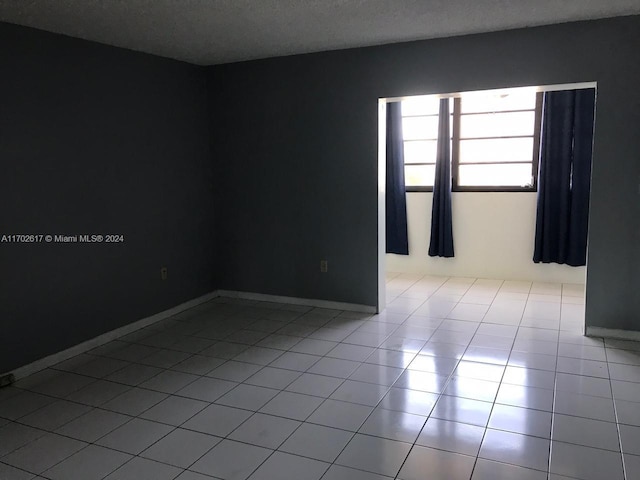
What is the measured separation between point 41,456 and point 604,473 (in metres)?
2.48

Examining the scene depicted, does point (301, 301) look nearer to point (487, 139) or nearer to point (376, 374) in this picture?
point (376, 374)

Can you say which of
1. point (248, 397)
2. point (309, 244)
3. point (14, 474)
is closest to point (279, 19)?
point (309, 244)

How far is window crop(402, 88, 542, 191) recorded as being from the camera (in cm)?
554

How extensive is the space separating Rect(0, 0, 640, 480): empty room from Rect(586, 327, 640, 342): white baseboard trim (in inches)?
0.4

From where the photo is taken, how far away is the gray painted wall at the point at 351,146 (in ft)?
12.0

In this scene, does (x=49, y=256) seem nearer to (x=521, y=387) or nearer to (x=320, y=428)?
(x=320, y=428)

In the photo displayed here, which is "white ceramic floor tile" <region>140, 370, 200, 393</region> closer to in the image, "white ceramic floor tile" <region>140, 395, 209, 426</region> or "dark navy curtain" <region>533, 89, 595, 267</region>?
"white ceramic floor tile" <region>140, 395, 209, 426</region>

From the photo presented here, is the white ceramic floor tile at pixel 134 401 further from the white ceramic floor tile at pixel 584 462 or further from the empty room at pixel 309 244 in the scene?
the white ceramic floor tile at pixel 584 462

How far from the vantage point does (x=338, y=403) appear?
2.89m

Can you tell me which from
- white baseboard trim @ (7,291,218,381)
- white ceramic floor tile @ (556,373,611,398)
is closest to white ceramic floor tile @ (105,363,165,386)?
white baseboard trim @ (7,291,218,381)

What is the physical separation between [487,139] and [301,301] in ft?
9.02

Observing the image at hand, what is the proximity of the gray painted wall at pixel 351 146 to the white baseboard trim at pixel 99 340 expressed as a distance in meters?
0.56

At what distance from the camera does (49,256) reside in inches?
137

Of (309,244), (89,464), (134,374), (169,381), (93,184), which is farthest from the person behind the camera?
(309,244)
